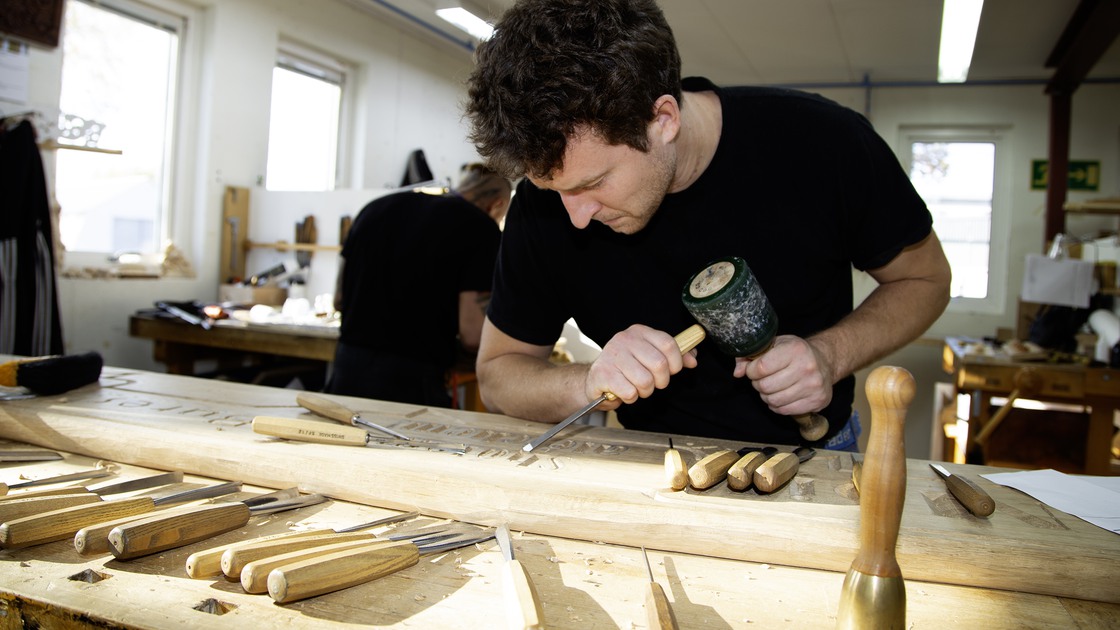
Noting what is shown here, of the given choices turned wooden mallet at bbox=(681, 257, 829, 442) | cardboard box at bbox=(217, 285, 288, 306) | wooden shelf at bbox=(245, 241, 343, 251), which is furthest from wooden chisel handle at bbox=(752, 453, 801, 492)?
cardboard box at bbox=(217, 285, 288, 306)

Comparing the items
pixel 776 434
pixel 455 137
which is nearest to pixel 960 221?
pixel 455 137

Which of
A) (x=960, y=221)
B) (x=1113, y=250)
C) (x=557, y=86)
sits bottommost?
(x=557, y=86)

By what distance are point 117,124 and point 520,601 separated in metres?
5.52

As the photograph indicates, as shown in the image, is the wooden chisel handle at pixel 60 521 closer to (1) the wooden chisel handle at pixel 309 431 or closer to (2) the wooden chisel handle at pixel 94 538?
(2) the wooden chisel handle at pixel 94 538

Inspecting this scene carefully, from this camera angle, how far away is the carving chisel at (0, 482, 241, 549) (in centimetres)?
106

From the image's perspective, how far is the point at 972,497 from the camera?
3.91ft

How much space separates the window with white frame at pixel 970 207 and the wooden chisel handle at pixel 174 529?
909cm

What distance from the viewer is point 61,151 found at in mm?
4820

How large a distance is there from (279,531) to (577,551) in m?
0.47

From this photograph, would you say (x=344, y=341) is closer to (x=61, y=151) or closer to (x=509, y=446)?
(x=509, y=446)

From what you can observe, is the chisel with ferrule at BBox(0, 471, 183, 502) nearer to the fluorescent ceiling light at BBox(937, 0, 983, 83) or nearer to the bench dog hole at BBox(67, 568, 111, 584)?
the bench dog hole at BBox(67, 568, 111, 584)

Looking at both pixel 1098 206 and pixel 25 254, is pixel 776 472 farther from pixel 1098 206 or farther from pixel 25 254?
pixel 1098 206

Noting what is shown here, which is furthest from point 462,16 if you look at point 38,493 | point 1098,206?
point 38,493

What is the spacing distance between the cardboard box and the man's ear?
461cm
